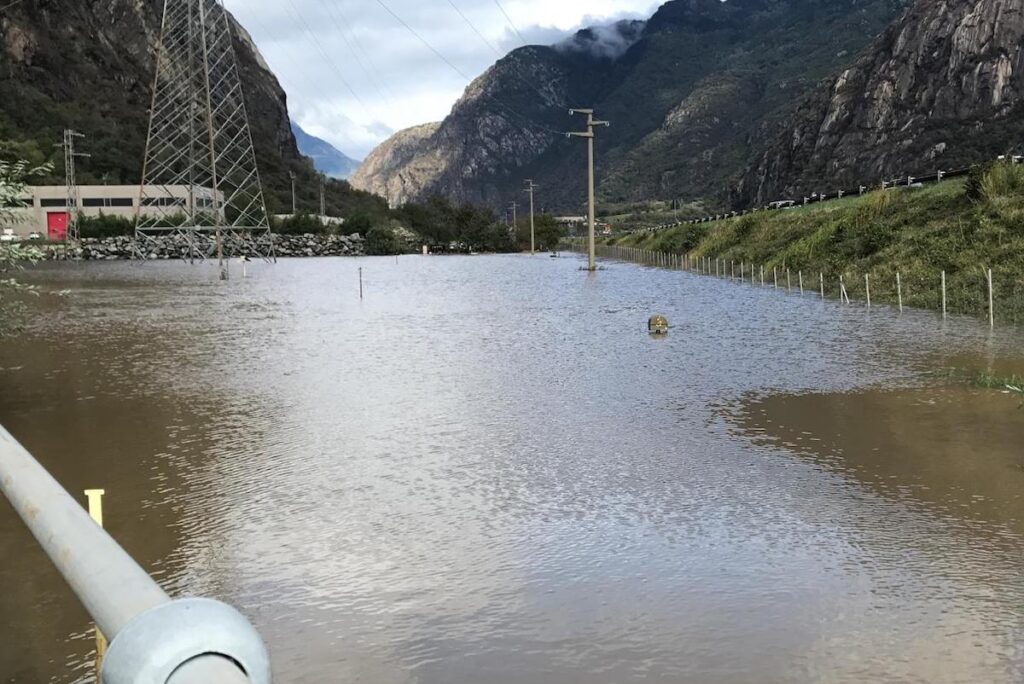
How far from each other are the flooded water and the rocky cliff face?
315ft

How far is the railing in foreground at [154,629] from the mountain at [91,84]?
137184 millimetres

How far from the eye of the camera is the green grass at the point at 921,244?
29297 millimetres

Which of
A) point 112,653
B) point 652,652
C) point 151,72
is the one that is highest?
point 151,72

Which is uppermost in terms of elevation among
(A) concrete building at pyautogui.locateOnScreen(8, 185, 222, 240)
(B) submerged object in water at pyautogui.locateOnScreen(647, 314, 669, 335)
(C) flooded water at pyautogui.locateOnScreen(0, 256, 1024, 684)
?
(A) concrete building at pyautogui.locateOnScreen(8, 185, 222, 240)

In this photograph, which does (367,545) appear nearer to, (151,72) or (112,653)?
(112,653)

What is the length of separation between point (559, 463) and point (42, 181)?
135637 mm

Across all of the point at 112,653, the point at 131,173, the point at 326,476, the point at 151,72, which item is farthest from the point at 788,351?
the point at 151,72

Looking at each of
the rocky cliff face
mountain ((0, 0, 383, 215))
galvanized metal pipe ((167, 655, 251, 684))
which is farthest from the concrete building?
galvanized metal pipe ((167, 655, 251, 684))

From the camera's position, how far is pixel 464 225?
154 meters

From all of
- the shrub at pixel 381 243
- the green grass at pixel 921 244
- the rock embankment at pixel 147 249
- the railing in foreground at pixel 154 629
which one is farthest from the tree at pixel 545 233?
the railing in foreground at pixel 154 629

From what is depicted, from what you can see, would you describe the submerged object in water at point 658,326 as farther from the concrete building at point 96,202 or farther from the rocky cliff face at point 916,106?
the concrete building at point 96,202

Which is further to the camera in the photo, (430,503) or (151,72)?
(151,72)

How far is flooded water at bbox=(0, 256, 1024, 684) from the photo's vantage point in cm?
604

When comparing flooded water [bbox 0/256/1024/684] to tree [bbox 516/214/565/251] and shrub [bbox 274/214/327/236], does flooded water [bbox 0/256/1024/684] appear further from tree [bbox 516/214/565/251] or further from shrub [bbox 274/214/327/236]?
tree [bbox 516/214/565/251]
